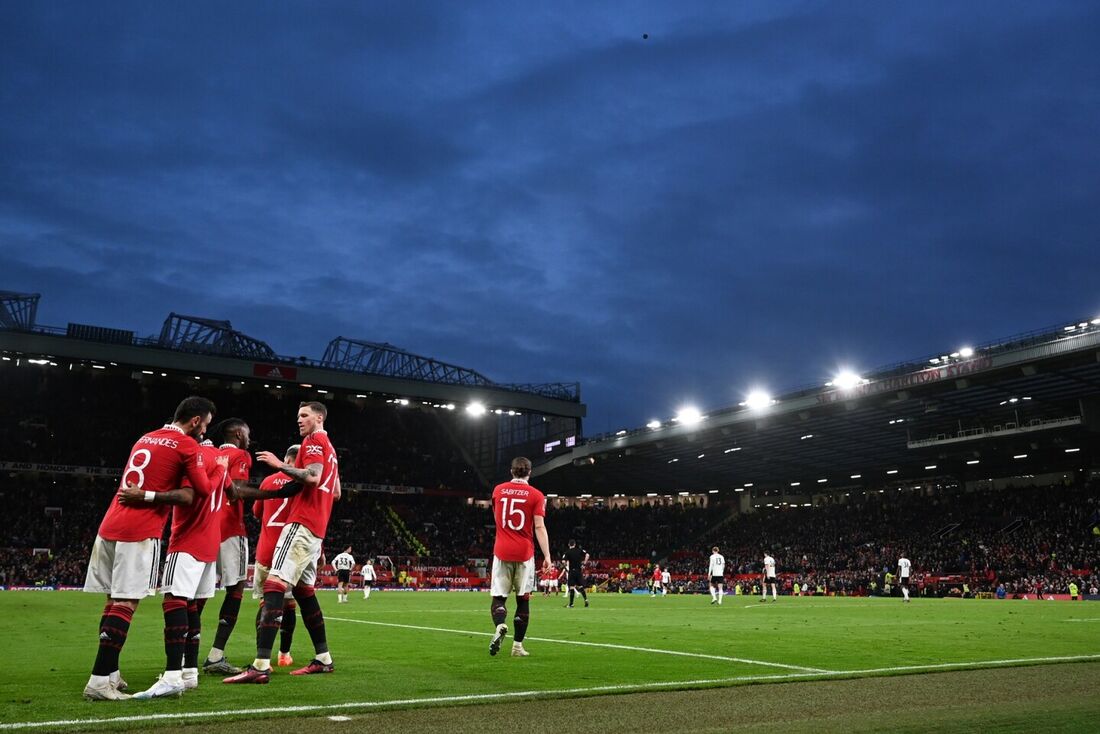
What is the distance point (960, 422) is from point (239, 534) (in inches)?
1898

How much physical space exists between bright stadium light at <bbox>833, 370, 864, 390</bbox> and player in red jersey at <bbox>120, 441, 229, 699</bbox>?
40.9m

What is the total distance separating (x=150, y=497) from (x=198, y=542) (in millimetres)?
689

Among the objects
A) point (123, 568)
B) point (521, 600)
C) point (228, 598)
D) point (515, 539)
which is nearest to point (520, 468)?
point (515, 539)

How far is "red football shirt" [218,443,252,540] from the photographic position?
822cm


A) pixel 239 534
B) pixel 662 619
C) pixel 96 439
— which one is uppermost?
pixel 96 439

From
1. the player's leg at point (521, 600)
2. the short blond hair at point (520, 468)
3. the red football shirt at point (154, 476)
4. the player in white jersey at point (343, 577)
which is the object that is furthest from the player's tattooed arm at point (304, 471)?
the player in white jersey at point (343, 577)

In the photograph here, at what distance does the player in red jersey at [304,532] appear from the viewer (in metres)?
7.42

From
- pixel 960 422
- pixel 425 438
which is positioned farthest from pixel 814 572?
pixel 425 438

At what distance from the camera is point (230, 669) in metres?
7.59

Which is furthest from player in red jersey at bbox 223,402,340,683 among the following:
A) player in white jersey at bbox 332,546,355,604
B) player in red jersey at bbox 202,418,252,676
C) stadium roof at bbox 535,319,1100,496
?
stadium roof at bbox 535,319,1100,496

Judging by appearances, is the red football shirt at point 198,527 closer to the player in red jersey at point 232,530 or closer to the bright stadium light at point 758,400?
the player in red jersey at point 232,530

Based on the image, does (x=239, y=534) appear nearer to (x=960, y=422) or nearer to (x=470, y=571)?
(x=960, y=422)

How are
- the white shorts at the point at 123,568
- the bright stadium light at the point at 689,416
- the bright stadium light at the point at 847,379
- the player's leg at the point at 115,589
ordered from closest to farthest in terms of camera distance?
the player's leg at the point at 115,589 → the white shorts at the point at 123,568 → the bright stadium light at the point at 847,379 → the bright stadium light at the point at 689,416

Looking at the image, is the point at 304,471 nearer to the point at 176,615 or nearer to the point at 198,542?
the point at 198,542
